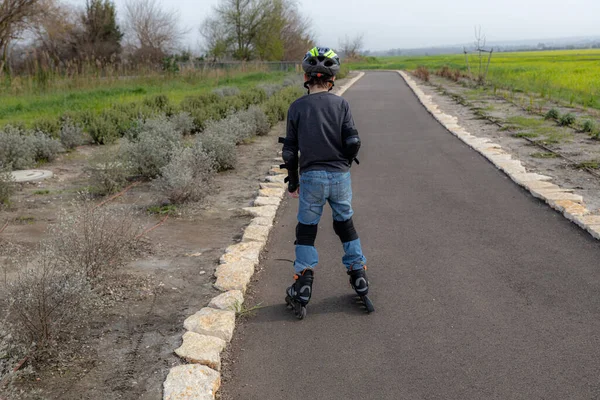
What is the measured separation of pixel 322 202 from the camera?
4.45 m

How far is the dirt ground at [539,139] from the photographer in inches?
330

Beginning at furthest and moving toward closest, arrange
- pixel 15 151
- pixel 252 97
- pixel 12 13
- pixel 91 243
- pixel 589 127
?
pixel 12 13 → pixel 252 97 → pixel 589 127 → pixel 15 151 → pixel 91 243

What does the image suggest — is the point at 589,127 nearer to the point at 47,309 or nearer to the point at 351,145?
the point at 351,145

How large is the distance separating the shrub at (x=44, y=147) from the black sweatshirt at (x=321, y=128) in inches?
289

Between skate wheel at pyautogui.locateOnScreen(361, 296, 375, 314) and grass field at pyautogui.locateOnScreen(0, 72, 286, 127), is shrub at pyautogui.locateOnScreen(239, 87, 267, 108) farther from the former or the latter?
skate wheel at pyautogui.locateOnScreen(361, 296, 375, 314)

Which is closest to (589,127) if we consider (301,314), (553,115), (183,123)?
(553,115)

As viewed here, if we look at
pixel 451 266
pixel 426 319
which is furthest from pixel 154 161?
pixel 426 319

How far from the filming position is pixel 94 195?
801 cm

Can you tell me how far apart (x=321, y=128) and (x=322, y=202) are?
21.7 inches

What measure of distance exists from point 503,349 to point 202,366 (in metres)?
1.89

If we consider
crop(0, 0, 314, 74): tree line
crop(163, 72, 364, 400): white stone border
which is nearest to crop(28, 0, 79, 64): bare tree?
crop(0, 0, 314, 74): tree line

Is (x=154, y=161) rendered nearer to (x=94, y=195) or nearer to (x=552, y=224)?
(x=94, y=195)

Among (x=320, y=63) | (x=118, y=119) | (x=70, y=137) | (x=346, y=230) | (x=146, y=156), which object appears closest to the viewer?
(x=320, y=63)

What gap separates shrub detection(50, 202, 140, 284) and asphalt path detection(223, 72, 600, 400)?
1199 mm
